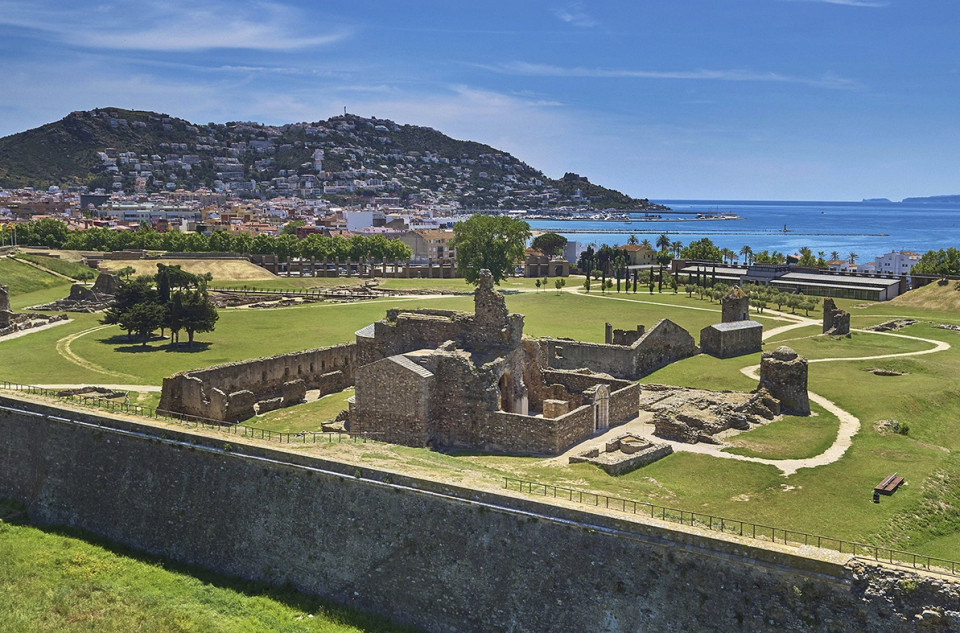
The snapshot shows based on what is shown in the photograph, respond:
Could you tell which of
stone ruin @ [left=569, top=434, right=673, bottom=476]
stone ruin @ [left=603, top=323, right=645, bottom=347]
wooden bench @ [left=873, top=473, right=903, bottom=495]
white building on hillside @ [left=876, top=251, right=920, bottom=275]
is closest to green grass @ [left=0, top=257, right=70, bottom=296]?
stone ruin @ [left=603, top=323, right=645, bottom=347]

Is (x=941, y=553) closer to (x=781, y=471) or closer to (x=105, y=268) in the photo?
(x=781, y=471)

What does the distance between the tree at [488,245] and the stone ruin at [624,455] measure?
5784 cm

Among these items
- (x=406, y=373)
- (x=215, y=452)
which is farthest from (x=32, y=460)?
(x=406, y=373)

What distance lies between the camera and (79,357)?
43281 mm

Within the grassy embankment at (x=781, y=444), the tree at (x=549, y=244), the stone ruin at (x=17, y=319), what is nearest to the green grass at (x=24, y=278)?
the stone ruin at (x=17, y=319)

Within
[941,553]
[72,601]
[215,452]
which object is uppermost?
[215,452]

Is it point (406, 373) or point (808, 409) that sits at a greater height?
point (406, 373)

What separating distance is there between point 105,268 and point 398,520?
79243mm

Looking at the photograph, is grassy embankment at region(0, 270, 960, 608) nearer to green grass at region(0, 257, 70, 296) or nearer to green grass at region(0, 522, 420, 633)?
green grass at region(0, 522, 420, 633)

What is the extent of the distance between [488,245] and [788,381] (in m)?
56.0

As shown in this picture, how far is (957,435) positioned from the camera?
29.0 meters

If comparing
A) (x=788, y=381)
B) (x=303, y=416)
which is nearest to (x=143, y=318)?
(x=303, y=416)

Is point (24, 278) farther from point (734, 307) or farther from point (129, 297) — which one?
point (734, 307)

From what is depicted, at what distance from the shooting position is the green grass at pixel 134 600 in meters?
18.2
